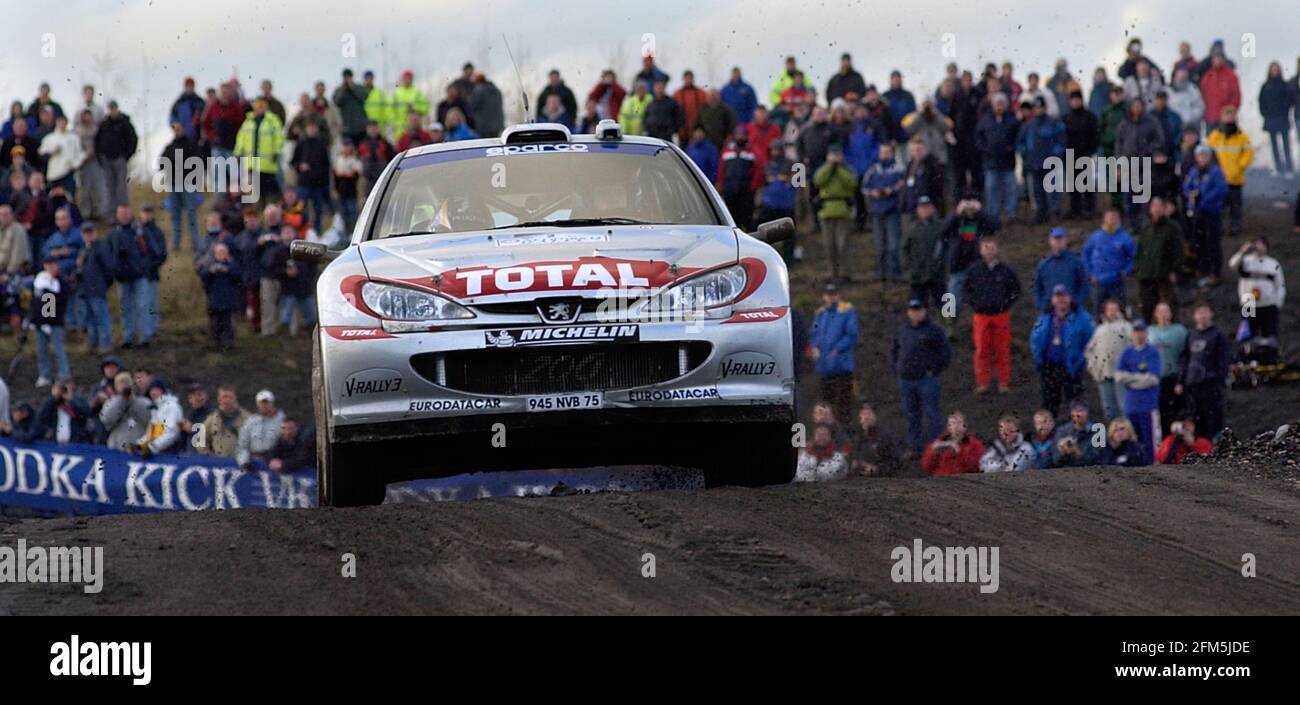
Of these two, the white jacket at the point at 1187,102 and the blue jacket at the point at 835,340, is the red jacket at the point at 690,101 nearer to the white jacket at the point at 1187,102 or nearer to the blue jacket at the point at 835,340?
the blue jacket at the point at 835,340

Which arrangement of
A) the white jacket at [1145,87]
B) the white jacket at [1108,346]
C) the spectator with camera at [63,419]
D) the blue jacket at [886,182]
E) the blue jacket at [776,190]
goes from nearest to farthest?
the white jacket at [1108,346], the spectator with camera at [63,419], the blue jacket at [886,182], the blue jacket at [776,190], the white jacket at [1145,87]

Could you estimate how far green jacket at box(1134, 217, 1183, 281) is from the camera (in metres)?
19.1

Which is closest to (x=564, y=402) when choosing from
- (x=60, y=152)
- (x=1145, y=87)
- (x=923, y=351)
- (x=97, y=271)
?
(x=923, y=351)

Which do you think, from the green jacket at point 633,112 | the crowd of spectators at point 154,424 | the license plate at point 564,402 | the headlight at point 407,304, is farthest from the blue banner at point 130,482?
the green jacket at point 633,112

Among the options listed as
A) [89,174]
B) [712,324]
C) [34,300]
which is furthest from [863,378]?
[712,324]

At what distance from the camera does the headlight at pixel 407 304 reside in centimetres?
736

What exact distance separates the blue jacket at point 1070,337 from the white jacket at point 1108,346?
8.1 inches

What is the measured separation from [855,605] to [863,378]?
1533cm

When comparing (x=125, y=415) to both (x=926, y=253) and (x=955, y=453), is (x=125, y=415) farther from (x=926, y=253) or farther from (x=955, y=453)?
(x=926, y=253)

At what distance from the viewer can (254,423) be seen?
15.6 m

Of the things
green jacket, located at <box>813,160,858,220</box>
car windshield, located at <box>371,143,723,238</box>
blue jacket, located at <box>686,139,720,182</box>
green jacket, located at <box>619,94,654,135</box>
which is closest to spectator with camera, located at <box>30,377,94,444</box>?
blue jacket, located at <box>686,139,720,182</box>

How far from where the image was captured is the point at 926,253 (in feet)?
63.6

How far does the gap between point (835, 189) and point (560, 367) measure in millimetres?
14625
